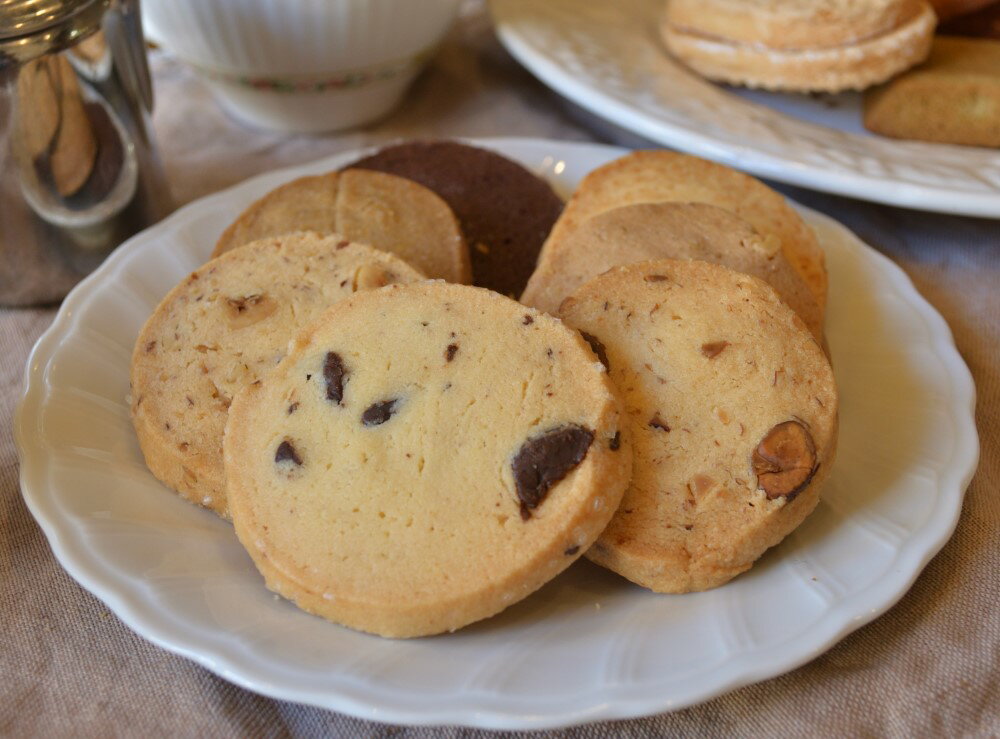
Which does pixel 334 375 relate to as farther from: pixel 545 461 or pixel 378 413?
pixel 545 461

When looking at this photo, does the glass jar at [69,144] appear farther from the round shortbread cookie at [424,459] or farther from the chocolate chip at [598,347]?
the chocolate chip at [598,347]

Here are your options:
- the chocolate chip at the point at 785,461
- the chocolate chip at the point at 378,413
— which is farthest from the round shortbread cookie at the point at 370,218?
the chocolate chip at the point at 785,461

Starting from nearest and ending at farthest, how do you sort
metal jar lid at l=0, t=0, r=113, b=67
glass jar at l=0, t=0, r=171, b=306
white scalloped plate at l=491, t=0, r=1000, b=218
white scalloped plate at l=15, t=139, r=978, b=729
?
white scalloped plate at l=15, t=139, r=978, b=729, metal jar lid at l=0, t=0, r=113, b=67, glass jar at l=0, t=0, r=171, b=306, white scalloped plate at l=491, t=0, r=1000, b=218

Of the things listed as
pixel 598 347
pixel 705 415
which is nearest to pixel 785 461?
pixel 705 415

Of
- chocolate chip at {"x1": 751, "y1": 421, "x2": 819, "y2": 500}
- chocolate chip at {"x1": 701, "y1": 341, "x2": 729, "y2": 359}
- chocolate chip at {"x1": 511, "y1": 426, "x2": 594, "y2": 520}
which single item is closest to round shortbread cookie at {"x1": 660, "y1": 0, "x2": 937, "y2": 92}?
chocolate chip at {"x1": 701, "y1": 341, "x2": 729, "y2": 359}

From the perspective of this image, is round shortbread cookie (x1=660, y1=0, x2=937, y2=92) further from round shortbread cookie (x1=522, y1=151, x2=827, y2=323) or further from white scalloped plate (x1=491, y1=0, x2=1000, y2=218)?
round shortbread cookie (x1=522, y1=151, x2=827, y2=323)
